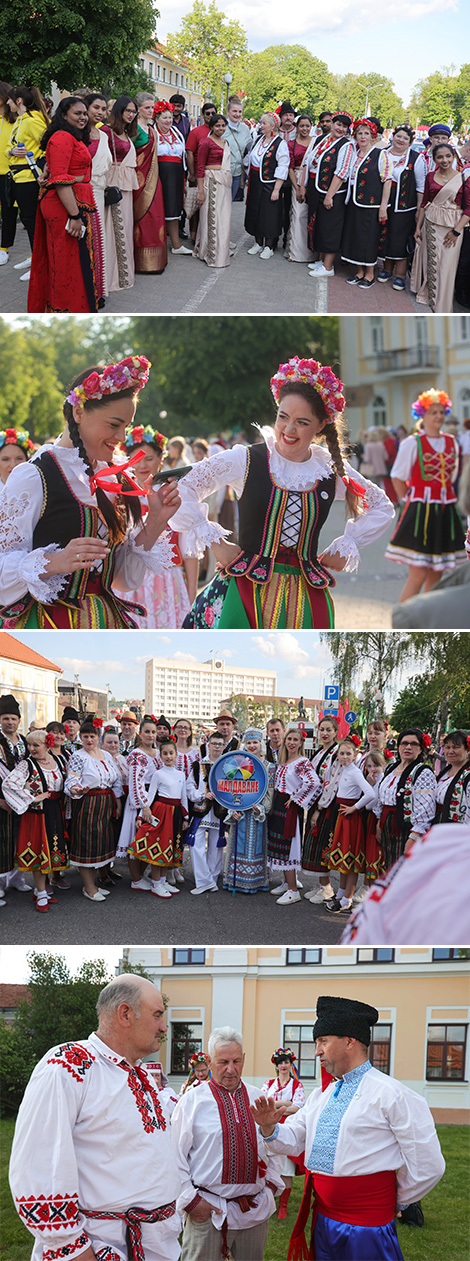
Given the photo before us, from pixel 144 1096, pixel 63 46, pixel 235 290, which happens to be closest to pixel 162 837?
pixel 144 1096

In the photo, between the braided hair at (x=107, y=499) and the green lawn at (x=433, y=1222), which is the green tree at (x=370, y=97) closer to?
the braided hair at (x=107, y=499)

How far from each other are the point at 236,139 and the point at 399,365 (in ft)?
21.1

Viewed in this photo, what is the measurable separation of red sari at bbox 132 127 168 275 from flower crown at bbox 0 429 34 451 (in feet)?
11.8

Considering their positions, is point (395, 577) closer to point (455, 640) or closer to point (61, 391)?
point (455, 640)

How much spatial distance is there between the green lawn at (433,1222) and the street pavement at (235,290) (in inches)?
153

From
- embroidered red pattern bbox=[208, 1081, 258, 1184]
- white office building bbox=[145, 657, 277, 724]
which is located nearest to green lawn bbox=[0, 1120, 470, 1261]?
embroidered red pattern bbox=[208, 1081, 258, 1184]

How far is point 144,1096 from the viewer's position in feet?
8.11

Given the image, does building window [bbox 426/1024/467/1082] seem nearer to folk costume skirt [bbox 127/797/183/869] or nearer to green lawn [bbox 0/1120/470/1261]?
green lawn [bbox 0/1120/470/1261]

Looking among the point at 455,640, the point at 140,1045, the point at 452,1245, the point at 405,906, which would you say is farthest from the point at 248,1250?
the point at 455,640

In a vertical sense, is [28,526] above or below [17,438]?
below

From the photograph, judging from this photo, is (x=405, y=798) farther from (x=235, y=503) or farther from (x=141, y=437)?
(x=141, y=437)

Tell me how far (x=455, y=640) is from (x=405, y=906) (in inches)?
57.7

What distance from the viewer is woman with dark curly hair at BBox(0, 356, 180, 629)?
3.05 meters

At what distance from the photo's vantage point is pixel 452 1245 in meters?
3.40
